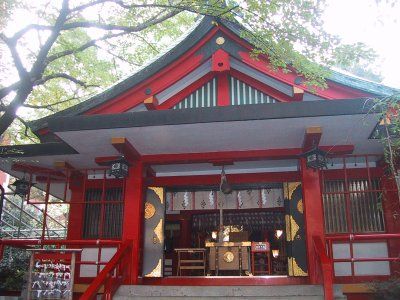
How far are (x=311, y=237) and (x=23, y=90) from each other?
6342 mm

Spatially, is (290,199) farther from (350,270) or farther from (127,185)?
(127,185)

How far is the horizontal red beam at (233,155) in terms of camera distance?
8602mm

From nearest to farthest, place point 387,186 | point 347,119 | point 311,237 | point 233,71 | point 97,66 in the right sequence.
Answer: point 347,119 < point 311,237 < point 233,71 < point 387,186 < point 97,66

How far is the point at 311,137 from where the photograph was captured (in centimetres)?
792

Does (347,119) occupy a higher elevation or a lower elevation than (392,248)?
higher

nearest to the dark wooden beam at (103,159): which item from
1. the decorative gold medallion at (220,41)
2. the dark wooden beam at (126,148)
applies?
the dark wooden beam at (126,148)

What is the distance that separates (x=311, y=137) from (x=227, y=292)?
321cm

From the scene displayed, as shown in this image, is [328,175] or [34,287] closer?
[34,287]

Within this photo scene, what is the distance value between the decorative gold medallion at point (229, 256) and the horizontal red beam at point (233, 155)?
5.39 meters

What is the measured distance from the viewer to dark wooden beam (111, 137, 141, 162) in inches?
325

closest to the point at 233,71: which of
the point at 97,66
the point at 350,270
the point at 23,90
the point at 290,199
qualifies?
the point at 290,199

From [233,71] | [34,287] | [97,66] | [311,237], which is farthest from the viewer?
[97,66]

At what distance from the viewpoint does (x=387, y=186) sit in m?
9.46

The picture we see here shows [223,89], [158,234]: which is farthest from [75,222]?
[223,89]
